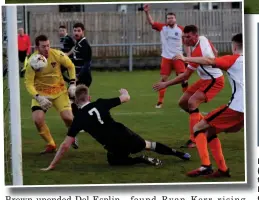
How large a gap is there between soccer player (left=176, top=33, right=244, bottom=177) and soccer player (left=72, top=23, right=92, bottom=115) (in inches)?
133

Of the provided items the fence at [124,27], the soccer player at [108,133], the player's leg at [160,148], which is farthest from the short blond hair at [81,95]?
the fence at [124,27]

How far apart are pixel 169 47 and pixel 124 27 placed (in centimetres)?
909

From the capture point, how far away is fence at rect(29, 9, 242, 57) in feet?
73.1

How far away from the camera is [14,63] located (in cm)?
821

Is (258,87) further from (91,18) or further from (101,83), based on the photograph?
(91,18)

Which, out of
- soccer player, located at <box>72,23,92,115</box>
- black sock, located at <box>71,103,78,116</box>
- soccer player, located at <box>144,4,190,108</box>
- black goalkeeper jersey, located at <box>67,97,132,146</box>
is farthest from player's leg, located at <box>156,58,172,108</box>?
black goalkeeper jersey, located at <box>67,97,132,146</box>

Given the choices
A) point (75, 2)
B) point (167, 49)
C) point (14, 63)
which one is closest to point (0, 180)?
point (14, 63)

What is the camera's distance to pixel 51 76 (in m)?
10.4

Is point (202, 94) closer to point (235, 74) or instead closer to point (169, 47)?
point (235, 74)

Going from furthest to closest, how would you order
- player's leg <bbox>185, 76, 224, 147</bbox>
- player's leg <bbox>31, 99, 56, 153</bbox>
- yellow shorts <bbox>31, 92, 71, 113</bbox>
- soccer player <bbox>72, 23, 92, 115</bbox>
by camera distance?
soccer player <bbox>72, 23, 92, 115</bbox> → yellow shorts <bbox>31, 92, 71, 113</bbox> → player's leg <bbox>31, 99, 56, 153</bbox> → player's leg <bbox>185, 76, 224, 147</bbox>

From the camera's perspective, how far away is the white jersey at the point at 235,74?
27.7 feet

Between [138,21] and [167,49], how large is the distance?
923 centimetres

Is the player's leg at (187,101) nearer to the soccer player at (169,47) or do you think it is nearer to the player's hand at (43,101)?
the player's hand at (43,101)

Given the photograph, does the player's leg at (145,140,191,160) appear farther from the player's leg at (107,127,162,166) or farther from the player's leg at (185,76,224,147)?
the player's leg at (185,76,224,147)
